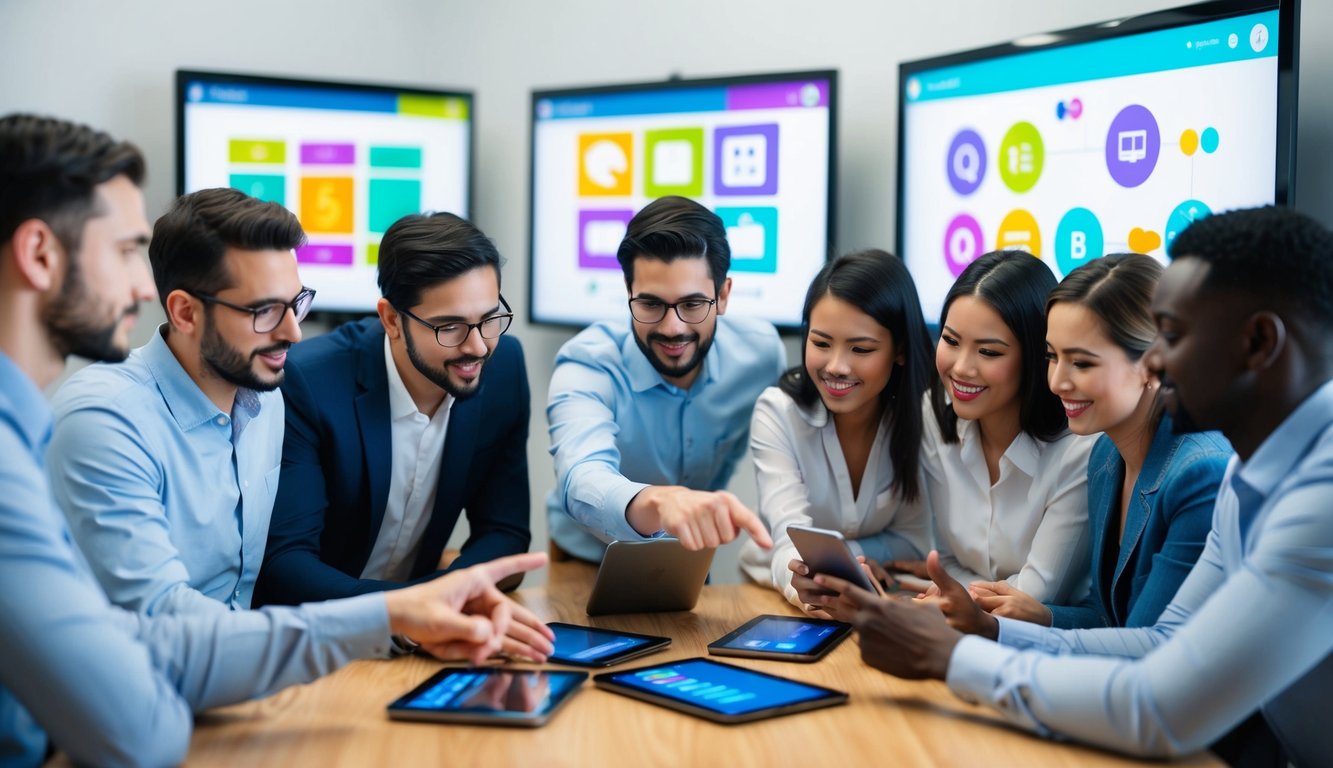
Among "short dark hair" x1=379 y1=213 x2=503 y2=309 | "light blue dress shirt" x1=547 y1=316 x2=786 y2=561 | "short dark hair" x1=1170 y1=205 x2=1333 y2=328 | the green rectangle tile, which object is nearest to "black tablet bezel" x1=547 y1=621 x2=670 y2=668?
"light blue dress shirt" x1=547 y1=316 x2=786 y2=561

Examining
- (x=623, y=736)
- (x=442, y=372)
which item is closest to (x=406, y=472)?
(x=442, y=372)

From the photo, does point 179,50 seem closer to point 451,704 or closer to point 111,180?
point 111,180

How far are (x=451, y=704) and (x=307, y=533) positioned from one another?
0.80 metres

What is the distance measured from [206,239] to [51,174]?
56 cm

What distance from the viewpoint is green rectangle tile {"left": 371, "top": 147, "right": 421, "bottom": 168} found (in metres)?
3.99

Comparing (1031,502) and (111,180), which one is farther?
(1031,502)

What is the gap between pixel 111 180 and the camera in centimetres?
150

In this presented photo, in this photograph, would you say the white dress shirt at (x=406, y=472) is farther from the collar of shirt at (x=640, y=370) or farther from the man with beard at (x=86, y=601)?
the man with beard at (x=86, y=601)

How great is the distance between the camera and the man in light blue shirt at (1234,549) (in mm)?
1395

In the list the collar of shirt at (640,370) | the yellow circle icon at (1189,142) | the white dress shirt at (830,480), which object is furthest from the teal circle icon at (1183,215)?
the collar of shirt at (640,370)

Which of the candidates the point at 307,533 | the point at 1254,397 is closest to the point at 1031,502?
the point at 1254,397

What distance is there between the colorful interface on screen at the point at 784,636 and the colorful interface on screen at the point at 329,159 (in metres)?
2.40

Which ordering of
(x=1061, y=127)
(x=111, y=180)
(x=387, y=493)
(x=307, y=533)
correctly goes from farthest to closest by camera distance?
1. (x=1061, y=127)
2. (x=387, y=493)
3. (x=307, y=533)
4. (x=111, y=180)

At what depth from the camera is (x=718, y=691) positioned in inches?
A: 65.7
